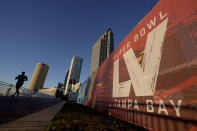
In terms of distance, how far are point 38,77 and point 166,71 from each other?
179 feet

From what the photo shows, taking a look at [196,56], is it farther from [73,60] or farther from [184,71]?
[73,60]

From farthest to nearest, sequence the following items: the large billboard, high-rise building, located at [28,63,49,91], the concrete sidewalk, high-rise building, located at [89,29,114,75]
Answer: high-rise building, located at [89,29,114,75] → high-rise building, located at [28,63,49,91] → the large billboard → the concrete sidewalk

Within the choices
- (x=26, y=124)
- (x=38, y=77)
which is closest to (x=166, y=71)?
(x=26, y=124)

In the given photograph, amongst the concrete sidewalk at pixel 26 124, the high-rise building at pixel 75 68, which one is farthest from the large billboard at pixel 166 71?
the high-rise building at pixel 75 68

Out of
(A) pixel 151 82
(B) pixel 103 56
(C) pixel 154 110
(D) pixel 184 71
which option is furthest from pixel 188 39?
(B) pixel 103 56

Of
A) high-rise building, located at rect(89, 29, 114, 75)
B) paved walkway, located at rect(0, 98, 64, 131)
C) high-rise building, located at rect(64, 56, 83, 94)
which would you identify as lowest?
paved walkway, located at rect(0, 98, 64, 131)

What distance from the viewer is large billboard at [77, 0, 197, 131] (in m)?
1.40

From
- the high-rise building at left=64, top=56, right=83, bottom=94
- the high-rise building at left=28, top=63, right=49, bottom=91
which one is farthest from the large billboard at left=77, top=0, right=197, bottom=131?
the high-rise building at left=64, top=56, right=83, bottom=94

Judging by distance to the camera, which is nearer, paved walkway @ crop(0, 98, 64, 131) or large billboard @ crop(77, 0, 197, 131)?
paved walkway @ crop(0, 98, 64, 131)

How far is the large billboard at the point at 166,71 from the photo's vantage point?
4.60 ft

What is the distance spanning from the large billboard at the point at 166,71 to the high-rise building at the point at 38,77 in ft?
173

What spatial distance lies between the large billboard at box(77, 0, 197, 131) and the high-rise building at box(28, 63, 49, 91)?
173 feet

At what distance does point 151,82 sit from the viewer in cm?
207

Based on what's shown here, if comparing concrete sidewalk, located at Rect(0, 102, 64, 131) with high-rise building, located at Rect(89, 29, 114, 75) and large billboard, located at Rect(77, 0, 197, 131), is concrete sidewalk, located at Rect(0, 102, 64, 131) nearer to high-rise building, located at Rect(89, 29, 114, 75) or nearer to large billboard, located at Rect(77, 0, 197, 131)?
large billboard, located at Rect(77, 0, 197, 131)
